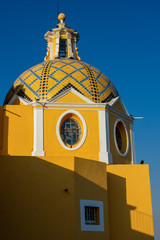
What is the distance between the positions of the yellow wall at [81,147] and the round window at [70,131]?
1.32 feet

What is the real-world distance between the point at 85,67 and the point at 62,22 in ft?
14.5

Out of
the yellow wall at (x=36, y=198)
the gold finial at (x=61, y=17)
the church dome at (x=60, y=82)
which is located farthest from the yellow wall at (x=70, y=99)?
the gold finial at (x=61, y=17)

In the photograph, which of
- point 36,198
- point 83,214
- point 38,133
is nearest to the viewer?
point 36,198

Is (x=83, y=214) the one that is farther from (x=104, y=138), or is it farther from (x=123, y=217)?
(x=104, y=138)

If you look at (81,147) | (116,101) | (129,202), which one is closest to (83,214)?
(129,202)

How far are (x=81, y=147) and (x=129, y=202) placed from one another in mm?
2909

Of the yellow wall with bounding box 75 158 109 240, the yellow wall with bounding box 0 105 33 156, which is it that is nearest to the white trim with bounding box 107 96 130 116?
the yellow wall with bounding box 0 105 33 156

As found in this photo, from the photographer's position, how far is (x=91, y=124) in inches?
738

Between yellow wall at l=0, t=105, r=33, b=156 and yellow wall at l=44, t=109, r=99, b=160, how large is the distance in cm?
65

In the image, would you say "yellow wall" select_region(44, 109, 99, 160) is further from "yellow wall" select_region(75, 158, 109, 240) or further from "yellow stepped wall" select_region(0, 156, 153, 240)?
"yellow stepped wall" select_region(0, 156, 153, 240)

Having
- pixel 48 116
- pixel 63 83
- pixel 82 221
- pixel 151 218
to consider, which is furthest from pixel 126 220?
pixel 63 83

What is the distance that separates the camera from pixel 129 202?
17.2 meters

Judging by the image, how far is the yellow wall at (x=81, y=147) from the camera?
18188 millimetres

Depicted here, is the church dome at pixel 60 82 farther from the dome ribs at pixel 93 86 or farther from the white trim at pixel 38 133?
the white trim at pixel 38 133
